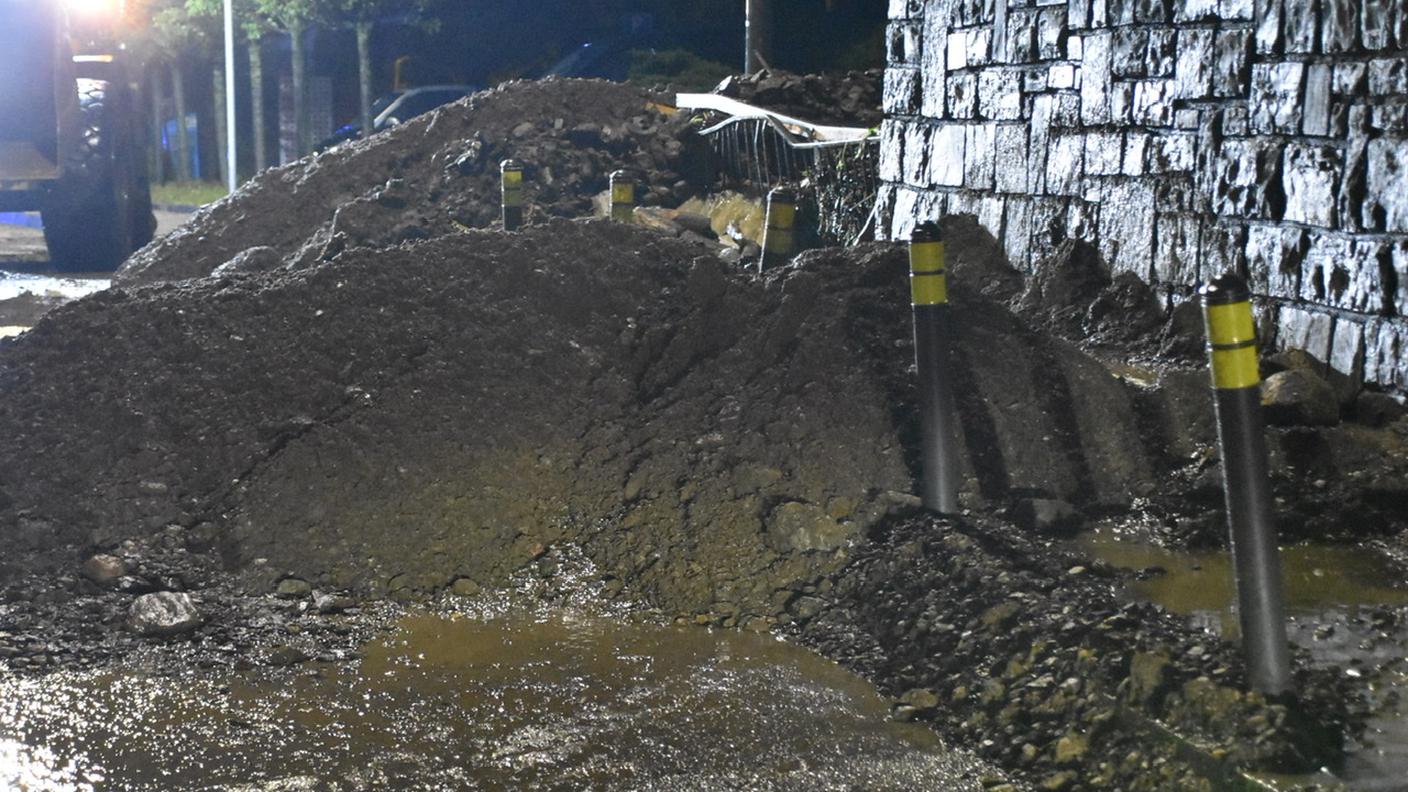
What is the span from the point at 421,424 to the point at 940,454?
204cm

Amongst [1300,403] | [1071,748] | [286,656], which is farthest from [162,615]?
[1300,403]

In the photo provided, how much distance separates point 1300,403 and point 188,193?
29.8 meters

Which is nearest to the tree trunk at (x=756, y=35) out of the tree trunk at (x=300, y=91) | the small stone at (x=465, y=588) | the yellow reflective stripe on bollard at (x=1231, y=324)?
the tree trunk at (x=300, y=91)

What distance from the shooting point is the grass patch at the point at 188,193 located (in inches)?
1131

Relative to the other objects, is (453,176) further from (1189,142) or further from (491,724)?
(491,724)

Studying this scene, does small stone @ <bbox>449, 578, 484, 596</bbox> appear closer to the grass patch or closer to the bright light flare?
the bright light flare

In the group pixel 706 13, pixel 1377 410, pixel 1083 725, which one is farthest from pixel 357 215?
pixel 706 13

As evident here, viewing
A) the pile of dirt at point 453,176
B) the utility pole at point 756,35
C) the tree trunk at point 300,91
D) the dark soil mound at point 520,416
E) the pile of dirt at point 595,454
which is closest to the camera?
the pile of dirt at point 595,454

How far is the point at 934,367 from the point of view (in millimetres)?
4867

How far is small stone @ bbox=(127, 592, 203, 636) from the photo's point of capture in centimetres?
439

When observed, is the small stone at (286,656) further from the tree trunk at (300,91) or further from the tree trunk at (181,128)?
the tree trunk at (181,128)

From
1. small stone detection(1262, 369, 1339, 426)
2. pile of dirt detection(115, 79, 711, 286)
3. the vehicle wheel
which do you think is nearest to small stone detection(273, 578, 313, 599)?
small stone detection(1262, 369, 1339, 426)

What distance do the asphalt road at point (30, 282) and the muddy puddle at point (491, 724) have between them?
6.20 m

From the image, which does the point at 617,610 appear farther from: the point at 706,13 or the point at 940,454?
the point at 706,13
